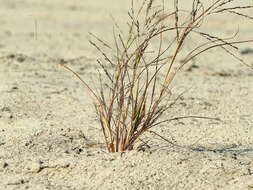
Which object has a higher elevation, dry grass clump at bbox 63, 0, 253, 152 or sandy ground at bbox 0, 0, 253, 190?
dry grass clump at bbox 63, 0, 253, 152

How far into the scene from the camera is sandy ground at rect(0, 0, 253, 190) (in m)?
2.98

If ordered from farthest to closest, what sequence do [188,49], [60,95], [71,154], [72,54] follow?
[188,49] < [72,54] < [60,95] < [71,154]

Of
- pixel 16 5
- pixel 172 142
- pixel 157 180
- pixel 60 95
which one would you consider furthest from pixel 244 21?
pixel 157 180

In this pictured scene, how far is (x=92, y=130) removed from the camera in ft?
12.2

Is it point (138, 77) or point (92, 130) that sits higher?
point (138, 77)

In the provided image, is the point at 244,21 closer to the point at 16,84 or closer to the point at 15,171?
the point at 16,84

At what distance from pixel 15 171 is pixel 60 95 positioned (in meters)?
1.51

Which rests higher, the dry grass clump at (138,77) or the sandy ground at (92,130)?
the dry grass clump at (138,77)

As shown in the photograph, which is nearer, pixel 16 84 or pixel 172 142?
pixel 172 142

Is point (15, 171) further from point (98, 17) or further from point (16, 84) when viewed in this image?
point (98, 17)

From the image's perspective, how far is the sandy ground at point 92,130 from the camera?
2982 mm

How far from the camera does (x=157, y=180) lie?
295 centimetres

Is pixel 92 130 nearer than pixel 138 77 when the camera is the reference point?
No

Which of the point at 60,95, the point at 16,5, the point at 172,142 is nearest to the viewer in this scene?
the point at 172,142
